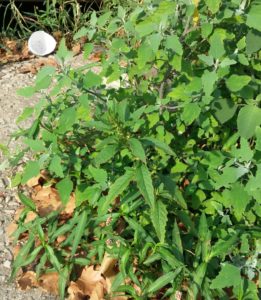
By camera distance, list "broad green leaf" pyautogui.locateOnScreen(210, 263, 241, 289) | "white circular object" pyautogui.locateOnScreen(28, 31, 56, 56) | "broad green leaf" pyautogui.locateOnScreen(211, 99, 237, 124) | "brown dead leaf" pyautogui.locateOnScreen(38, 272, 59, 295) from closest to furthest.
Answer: "broad green leaf" pyautogui.locateOnScreen(210, 263, 241, 289), "broad green leaf" pyautogui.locateOnScreen(211, 99, 237, 124), "brown dead leaf" pyautogui.locateOnScreen(38, 272, 59, 295), "white circular object" pyautogui.locateOnScreen(28, 31, 56, 56)

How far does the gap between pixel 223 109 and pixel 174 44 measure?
15.3 inches

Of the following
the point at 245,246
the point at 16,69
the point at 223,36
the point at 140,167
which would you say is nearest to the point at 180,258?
the point at 245,246

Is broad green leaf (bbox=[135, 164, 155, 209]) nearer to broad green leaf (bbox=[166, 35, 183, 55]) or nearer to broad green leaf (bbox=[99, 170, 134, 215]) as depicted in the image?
broad green leaf (bbox=[99, 170, 134, 215])

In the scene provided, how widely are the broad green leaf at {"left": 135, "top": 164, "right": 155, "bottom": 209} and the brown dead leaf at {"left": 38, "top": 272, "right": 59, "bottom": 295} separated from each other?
0.78 m

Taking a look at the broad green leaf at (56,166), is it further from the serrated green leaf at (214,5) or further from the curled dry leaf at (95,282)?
the serrated green leaf at (214,5)

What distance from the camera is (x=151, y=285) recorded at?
85.0 inches

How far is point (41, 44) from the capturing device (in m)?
4.57

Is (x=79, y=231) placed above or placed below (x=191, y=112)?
below

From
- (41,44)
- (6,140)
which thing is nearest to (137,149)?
(6,140)

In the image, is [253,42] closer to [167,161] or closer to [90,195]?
[167,161]

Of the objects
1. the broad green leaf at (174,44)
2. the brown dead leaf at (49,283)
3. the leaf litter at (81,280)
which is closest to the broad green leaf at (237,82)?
the broad green leaf at (174,44)

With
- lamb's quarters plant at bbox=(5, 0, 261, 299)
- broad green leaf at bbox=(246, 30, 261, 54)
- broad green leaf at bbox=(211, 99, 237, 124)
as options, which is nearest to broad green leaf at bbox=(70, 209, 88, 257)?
lamb's quarters plant at bbox=(5, 0, 261, 299)

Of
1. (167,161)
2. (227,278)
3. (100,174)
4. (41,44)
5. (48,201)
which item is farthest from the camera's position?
(41,44)

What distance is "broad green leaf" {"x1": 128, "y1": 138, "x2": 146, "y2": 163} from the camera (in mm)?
1917
